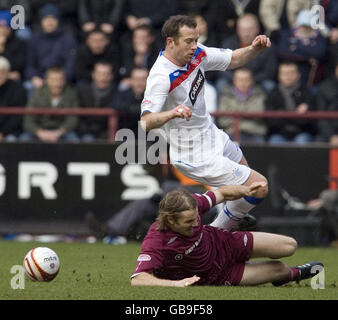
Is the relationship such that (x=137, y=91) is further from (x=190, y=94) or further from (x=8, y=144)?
(x=190, y=94)

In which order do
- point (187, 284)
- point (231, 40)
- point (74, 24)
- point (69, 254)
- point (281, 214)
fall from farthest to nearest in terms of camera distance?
point (74, 24) < point (231, 40) < point (281, 214) < point (69, 254) < point (187, 284)

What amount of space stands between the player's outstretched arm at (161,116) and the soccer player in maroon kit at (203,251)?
0.65 metres

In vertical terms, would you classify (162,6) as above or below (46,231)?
above

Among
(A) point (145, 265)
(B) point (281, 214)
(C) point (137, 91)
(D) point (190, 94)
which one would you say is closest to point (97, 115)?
(C) point (137, 91)

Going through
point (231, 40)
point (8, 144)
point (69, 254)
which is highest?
point (231, 40)

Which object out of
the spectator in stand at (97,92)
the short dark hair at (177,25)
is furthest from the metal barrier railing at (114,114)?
the short dark hair at (177,25)

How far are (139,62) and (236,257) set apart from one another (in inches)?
281

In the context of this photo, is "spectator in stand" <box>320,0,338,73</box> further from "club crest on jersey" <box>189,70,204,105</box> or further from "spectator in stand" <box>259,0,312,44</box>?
"club crest on jersey" <box>189,70,204,105</box>

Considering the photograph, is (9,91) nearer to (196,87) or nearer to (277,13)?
(277,13)

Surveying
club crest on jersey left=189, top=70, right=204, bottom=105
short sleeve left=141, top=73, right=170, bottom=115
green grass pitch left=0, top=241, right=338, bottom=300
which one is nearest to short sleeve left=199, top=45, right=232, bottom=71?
club crest on jersey left=189, top=70, right=204, bottom=105

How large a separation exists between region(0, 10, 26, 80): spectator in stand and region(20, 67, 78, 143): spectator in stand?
0.97m

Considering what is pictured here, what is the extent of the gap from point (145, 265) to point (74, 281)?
1.15 m

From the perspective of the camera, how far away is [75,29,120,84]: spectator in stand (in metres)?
15.3

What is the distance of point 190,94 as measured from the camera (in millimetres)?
9273
